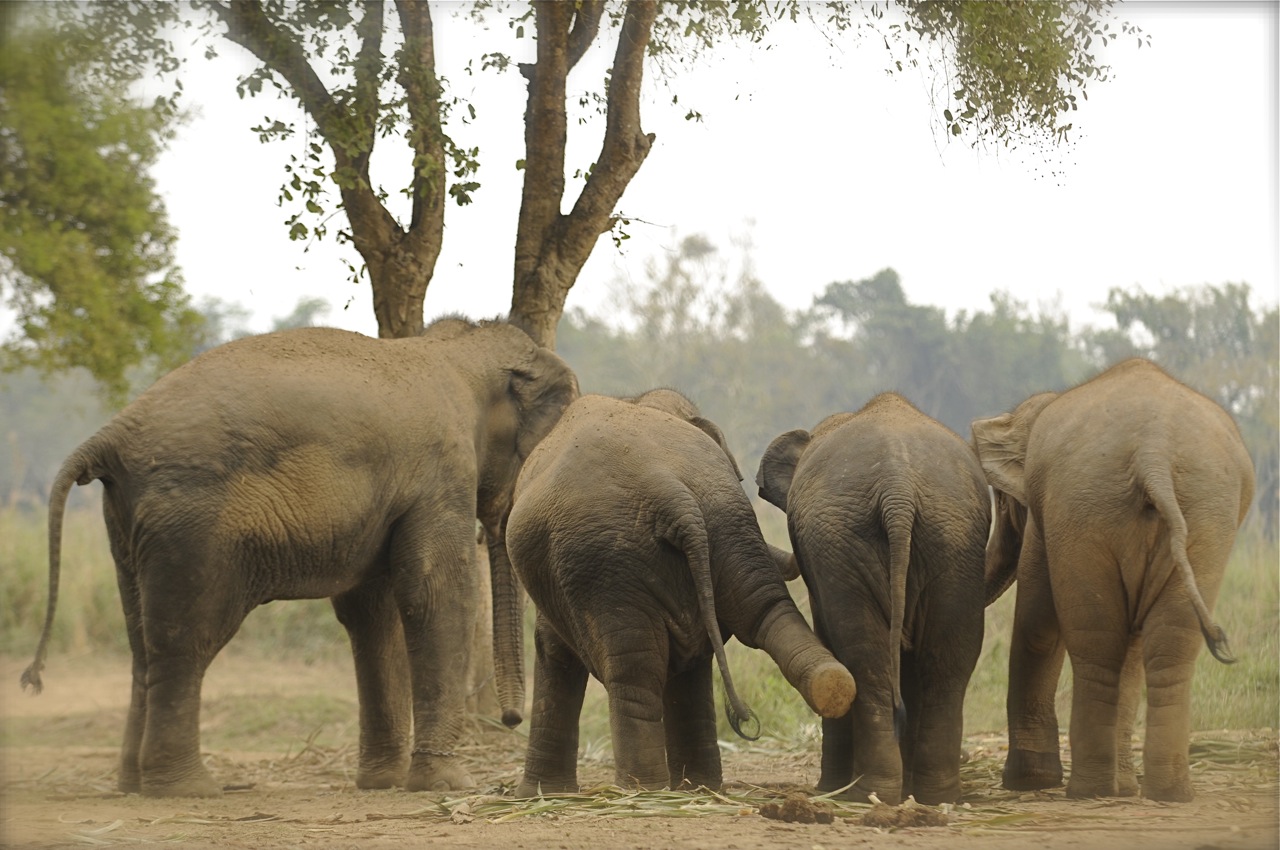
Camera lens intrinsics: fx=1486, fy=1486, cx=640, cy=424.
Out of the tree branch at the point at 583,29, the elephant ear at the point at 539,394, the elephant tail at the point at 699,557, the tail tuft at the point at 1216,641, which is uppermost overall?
the tree branch at the point at 583,29

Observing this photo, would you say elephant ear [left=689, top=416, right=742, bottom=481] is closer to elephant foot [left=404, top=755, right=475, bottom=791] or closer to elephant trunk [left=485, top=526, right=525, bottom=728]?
elephant trunk [left=485, top=526, right=525, bottom=728]

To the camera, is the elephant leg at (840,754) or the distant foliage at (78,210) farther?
the distant foliage at (78,210)

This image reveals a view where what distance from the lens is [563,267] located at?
842cm

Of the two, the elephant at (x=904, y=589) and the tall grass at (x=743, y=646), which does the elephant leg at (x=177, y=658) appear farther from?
the tall grass at (x=743, y=646)

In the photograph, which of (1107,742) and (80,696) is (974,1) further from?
(80,696)

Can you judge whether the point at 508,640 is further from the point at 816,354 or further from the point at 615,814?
the point at 816,354

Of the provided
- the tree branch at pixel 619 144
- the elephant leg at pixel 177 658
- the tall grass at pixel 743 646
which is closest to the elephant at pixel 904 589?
the elephant leg at pixel 177 658

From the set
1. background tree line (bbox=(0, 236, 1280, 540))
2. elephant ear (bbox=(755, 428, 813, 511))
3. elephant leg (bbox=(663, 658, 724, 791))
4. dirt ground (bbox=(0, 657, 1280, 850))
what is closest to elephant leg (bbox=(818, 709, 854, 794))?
dirt ground (bbox=(0, 657, 1280, 850))

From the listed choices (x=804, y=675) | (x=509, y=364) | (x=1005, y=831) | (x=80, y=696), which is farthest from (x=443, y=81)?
(x=80, y=696)

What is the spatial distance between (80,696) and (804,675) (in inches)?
354

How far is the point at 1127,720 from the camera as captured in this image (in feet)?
19.2

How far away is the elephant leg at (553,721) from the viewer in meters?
5.72

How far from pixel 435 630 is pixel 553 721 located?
966 millimetres

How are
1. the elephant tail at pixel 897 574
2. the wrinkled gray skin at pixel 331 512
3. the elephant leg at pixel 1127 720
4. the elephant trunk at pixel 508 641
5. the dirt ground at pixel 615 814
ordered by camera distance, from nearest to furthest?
the dirt ground at pixel 615 814, the elephant tail at pixel 897 574, the elephant leg at pixel 1127 720, the wrinkled gray skin at pixel 331 512, the elephant trunk at pixel 508 641
